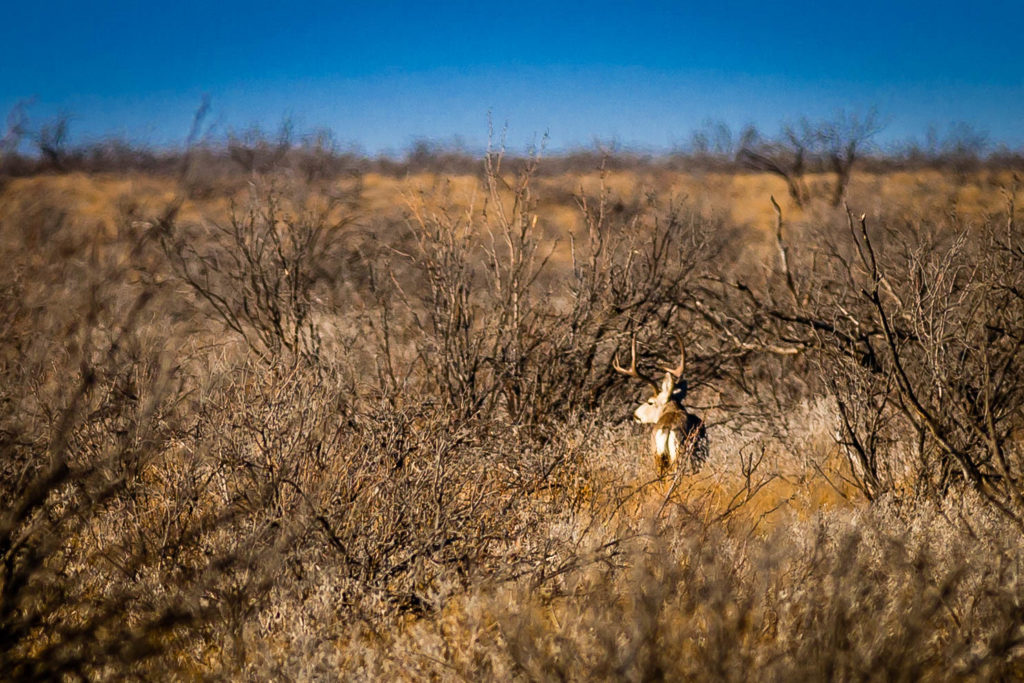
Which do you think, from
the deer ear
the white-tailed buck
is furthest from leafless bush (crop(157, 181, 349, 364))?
the deer ear

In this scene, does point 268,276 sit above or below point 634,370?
above

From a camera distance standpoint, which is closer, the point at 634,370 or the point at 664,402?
the point at 664,402

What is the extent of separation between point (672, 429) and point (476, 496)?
215cm

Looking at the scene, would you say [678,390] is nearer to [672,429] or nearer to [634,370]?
[634,370]

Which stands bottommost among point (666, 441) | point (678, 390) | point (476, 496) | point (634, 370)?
point (666, 441)

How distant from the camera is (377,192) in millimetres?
22922

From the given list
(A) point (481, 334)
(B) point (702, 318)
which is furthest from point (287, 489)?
(B) point (702, 318)

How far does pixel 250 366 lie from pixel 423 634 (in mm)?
2087

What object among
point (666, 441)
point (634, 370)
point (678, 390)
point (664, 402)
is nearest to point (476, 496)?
point (666, 441)

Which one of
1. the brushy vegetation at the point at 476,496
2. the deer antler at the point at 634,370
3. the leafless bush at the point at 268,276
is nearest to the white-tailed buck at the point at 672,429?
the deer antler at the point at 634,370

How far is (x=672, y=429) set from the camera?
20.4 ft

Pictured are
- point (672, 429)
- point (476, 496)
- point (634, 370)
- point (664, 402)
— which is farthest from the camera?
point (634, 370)

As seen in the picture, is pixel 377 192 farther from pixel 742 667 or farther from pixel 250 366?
pixel 742 667

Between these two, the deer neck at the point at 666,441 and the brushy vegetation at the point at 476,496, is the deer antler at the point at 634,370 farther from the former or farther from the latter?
the deer neck at the point at 666,441
